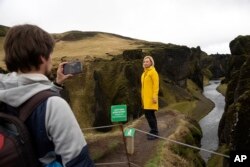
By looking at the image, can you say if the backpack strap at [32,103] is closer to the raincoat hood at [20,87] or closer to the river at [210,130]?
the raincoat hood at [20,87]

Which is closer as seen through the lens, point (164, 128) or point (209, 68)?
point (164, 128)

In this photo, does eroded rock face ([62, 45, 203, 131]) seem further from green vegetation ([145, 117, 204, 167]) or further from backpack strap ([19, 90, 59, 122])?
backpack strap ([19, 90, 59, 122])

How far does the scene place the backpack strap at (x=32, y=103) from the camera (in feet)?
11.0

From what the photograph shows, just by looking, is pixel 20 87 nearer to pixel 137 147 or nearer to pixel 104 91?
pixel 137 147

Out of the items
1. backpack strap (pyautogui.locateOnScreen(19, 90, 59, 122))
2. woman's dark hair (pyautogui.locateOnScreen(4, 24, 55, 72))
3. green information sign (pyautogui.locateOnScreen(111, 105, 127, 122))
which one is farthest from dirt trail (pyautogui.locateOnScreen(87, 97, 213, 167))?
backpack strap (pyautogui.locateOnScreen(19, 90, 59, 122))

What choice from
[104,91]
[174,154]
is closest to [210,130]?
[104,91]

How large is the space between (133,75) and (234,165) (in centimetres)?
4721

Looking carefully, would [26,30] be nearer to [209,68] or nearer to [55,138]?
[55,138]

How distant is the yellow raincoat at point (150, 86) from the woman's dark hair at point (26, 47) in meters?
11.1

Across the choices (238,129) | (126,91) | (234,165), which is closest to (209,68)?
(126,91)

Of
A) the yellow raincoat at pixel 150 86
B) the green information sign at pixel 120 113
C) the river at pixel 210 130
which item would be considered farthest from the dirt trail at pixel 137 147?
the river at pixel 210 130

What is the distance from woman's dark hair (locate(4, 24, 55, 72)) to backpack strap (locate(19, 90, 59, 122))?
365mm

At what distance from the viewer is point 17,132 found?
3.28 meters

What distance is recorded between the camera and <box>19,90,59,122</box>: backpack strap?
336 centimetres
